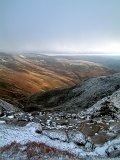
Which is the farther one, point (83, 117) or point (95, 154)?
point (83, 117)

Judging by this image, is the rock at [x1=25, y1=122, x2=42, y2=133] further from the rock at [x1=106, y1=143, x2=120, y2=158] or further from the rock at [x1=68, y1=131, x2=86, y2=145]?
the rock at [x1=106, y1=143, x2=120, y2=158]

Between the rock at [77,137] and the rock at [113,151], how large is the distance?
2.59 meters

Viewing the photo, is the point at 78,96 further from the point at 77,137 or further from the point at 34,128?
the point at 77,137

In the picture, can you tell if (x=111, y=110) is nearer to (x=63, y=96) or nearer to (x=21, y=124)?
(x=21, y=124)

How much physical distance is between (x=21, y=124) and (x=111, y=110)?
571 inches

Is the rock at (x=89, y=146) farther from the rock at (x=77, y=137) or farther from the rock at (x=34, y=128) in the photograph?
the rock at (x=34, y=128)

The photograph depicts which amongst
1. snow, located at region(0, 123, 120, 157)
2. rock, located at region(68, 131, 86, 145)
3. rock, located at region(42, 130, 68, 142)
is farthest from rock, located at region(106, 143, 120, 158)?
rock, located at region(42, 130, 68, 142)

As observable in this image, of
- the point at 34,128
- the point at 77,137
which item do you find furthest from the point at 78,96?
the point at 77,137

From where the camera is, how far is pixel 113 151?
79.7ft

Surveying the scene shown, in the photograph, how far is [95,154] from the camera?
2425cm

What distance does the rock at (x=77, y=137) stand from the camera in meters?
26.2

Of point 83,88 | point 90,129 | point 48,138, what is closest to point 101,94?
point 83,88

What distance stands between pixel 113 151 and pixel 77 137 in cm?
393

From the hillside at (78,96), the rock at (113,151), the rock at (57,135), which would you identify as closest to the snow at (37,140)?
the rock at (113,151)
